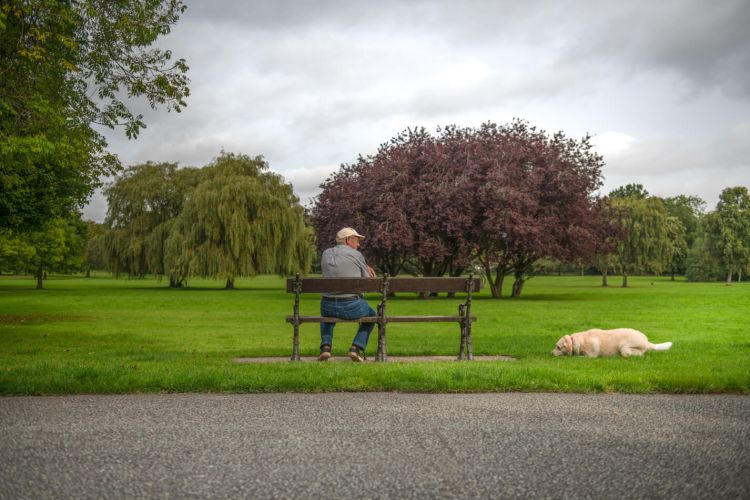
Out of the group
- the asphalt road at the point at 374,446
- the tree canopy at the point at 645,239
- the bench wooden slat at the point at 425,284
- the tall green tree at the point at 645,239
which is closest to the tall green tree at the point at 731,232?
the tree canopy at the point at 645,239

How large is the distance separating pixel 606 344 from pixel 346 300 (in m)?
3.77

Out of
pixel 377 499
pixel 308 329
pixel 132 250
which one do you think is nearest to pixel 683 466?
pixel 377 499

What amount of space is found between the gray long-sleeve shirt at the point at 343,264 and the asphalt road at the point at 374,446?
9.87 feet

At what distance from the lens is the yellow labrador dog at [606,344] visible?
952cm

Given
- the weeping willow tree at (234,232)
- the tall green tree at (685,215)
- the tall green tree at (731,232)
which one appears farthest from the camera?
the tall green tree at (685,215)

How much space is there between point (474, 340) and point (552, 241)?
21963 mm

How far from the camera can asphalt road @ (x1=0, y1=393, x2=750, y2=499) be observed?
383 cm

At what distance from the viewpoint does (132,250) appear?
4591 cm

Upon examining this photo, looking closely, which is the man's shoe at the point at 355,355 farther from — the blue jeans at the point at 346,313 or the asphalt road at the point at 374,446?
the asphalt road at the point at 374,446

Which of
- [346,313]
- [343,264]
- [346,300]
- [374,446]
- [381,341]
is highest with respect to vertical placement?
[343,264]

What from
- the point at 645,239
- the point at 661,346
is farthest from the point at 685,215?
→ the point at 661,346

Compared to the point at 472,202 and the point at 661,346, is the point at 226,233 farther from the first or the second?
the point at 661,346

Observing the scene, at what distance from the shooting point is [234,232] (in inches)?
1549

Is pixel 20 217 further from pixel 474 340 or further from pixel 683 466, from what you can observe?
pixel 683 466
